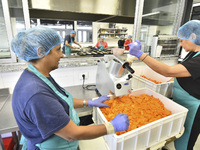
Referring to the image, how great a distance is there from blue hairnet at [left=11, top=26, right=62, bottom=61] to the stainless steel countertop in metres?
0.72

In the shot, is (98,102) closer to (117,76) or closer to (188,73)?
(117,76)

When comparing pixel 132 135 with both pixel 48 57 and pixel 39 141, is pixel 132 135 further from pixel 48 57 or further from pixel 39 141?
pixel 48 57

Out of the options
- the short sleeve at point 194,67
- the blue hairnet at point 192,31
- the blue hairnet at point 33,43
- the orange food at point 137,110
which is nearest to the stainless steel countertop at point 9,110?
the orange food at point 137,110

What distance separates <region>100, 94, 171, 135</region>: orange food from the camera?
989 mm

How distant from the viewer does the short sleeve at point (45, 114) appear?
592 millimetres

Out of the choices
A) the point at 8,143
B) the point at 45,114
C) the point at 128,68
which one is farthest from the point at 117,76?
the point at 8,143

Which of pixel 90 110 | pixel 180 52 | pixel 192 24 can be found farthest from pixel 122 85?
pixel 180 52

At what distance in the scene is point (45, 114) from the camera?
1.96 ft

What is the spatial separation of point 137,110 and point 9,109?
1.29 m

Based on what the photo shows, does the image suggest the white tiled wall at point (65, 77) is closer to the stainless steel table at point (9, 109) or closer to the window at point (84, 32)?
the stainless steel table at point (9, 109)

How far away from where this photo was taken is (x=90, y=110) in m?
1.26

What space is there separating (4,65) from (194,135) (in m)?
2.22

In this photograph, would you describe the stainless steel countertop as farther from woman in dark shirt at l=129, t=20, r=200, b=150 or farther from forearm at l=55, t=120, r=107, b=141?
woman in dark shirt at l=129, t=20, r=200, b=150

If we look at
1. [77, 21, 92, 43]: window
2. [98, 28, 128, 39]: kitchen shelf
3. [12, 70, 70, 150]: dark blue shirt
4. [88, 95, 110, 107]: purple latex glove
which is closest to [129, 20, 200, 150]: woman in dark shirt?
[88, 95, 110, 107]: purple latex glove
